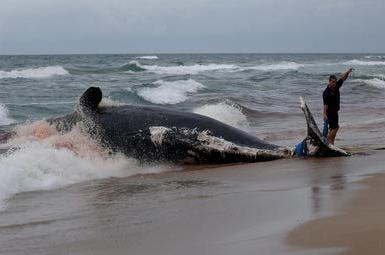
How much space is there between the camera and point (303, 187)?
5.98 m

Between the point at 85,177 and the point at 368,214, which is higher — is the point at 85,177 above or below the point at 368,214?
below

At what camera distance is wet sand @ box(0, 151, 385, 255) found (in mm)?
4137

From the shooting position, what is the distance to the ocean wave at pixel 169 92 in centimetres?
2505

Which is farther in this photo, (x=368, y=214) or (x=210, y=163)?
(x=210, y=163)

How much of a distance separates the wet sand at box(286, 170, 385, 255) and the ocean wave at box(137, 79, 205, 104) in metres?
19.6

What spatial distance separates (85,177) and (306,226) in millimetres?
4276

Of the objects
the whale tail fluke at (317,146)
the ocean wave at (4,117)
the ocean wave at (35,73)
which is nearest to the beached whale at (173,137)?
the whale tail fluke at (317,146)

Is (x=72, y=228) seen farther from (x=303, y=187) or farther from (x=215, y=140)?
(x=215, y=140)

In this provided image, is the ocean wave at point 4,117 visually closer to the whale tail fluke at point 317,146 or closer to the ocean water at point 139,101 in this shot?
the ocean water at point 139,101

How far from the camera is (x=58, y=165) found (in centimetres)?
795

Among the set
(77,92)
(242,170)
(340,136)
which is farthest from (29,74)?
(242,170)

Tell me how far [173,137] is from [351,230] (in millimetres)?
5032

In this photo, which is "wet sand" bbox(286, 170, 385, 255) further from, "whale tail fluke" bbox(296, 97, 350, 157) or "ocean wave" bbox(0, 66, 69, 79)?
"ocean wave" bbox(0, 66, 69, 79)

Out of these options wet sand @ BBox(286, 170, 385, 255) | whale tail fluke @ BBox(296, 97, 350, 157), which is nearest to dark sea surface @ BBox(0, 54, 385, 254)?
whale tail fluke @ BBox(296, 97, 350, 157)
